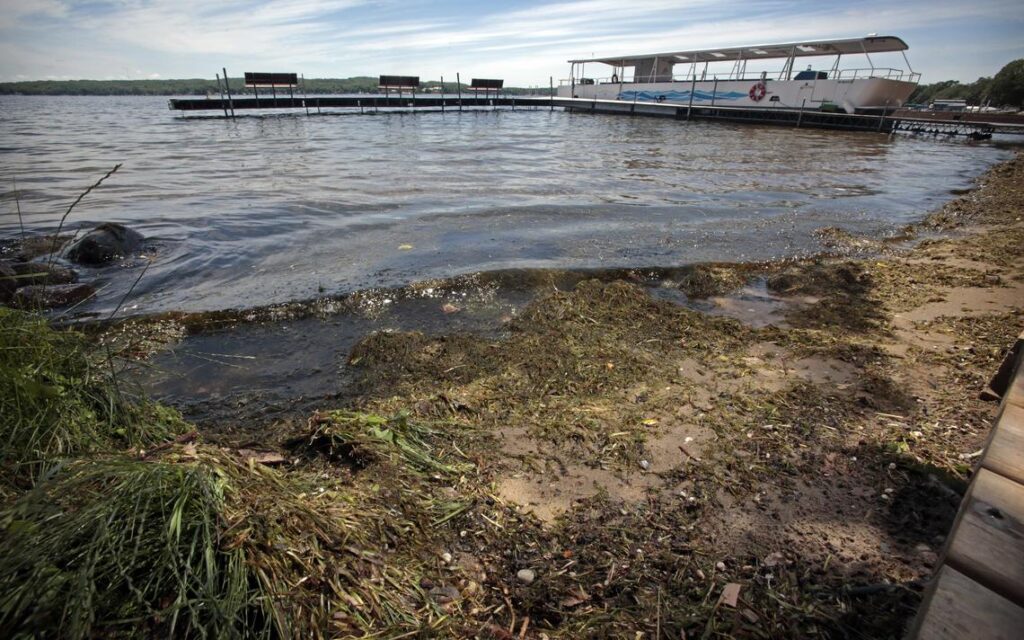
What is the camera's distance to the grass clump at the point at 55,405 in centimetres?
210

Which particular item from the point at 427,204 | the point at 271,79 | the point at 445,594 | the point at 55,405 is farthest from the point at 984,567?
the point at 271,79

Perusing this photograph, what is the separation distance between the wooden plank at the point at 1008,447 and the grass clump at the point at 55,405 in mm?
3745

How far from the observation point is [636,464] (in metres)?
3.17

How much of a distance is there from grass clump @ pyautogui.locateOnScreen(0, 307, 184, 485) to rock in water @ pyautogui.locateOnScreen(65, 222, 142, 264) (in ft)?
22.6

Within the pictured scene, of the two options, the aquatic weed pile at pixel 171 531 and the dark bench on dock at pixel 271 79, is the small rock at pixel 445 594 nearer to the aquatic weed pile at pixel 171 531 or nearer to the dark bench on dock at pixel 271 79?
the aquatic weed pile at pixel 171 531

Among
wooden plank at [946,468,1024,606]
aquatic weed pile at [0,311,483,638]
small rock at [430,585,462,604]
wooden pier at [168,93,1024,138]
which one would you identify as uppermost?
wooden pier at [168,93,1024,138]

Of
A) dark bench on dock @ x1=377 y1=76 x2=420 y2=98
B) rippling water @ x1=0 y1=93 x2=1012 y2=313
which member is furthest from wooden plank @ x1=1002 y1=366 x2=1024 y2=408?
dark bench on dock @ x1=377 y1=76 x2=420 y2=98

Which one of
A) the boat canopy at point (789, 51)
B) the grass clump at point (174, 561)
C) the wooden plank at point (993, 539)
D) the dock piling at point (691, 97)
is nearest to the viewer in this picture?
the wooden plank at point (993, 539)

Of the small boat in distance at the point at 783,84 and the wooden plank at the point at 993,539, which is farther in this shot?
the small boat in distance at the point at 783,84

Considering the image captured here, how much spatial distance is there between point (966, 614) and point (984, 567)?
0.21 meters

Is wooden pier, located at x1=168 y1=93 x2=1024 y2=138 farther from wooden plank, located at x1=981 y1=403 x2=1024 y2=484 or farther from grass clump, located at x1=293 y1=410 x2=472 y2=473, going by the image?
grass clump, located at x1=293 y1=410 x2=472 y2=473

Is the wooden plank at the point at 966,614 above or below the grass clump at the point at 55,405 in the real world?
above

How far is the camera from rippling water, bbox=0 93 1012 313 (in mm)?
7809

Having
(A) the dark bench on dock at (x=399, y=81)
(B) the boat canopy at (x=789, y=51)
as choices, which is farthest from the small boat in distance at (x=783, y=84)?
(A) the dark bench on dock at (x=399, y=81)
